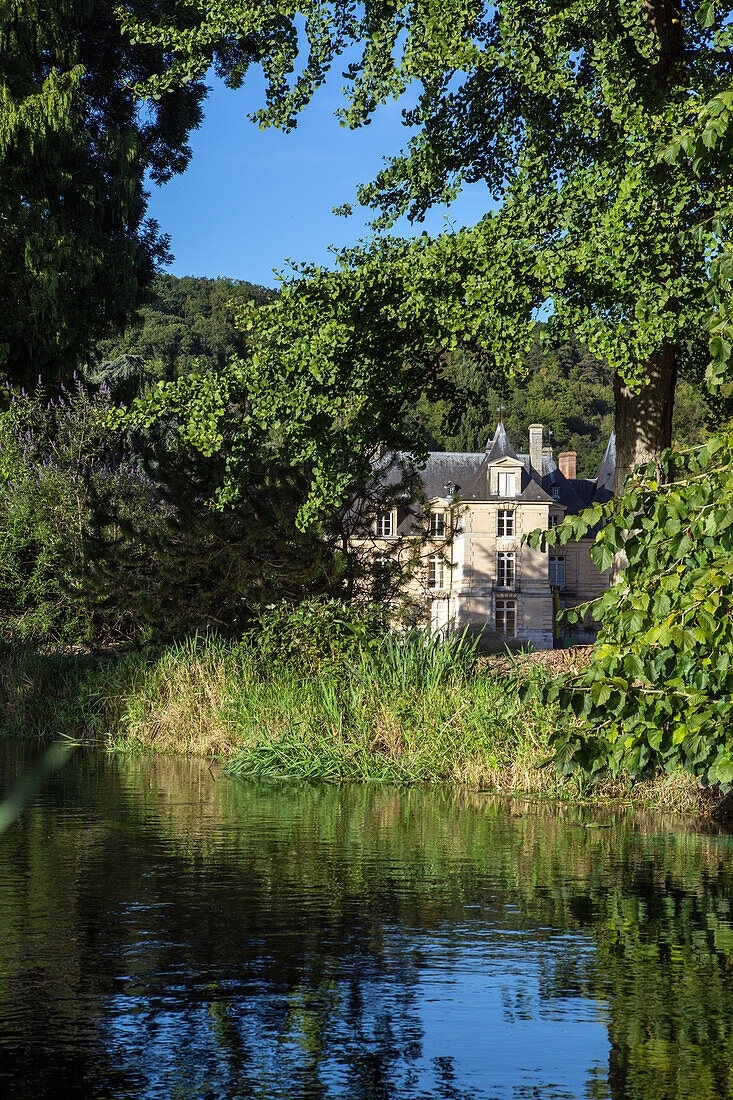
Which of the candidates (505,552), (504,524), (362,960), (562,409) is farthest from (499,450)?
(362,960)

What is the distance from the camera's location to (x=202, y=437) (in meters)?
13.3

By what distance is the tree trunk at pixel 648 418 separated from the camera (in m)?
14.4

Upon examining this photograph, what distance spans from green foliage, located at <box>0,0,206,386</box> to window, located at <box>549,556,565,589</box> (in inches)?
1292

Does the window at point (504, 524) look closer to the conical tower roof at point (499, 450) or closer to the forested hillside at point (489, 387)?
the conical tower roof at point (499, 450)

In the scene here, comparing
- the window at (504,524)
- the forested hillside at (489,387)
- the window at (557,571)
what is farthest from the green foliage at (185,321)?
the window at (557,571)

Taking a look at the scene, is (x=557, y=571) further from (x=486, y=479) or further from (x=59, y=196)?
(x=59, y=196)

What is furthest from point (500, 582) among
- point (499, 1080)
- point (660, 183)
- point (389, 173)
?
A: point (499, 1080)

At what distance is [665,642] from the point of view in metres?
4.93

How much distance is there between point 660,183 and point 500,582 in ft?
145

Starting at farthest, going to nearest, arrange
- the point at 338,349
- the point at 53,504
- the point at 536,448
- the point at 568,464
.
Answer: the point at 568,464, the point at 536,448, the point at 53,504, the point at 338,349

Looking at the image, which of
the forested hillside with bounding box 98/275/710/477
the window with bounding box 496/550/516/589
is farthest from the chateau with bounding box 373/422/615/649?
the forested hillside with bounding box 98/275/710/477

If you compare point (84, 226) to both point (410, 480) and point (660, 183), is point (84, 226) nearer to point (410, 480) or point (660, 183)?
point (410, 480)

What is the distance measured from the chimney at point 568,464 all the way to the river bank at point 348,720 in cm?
4798

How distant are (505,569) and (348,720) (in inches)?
1713
